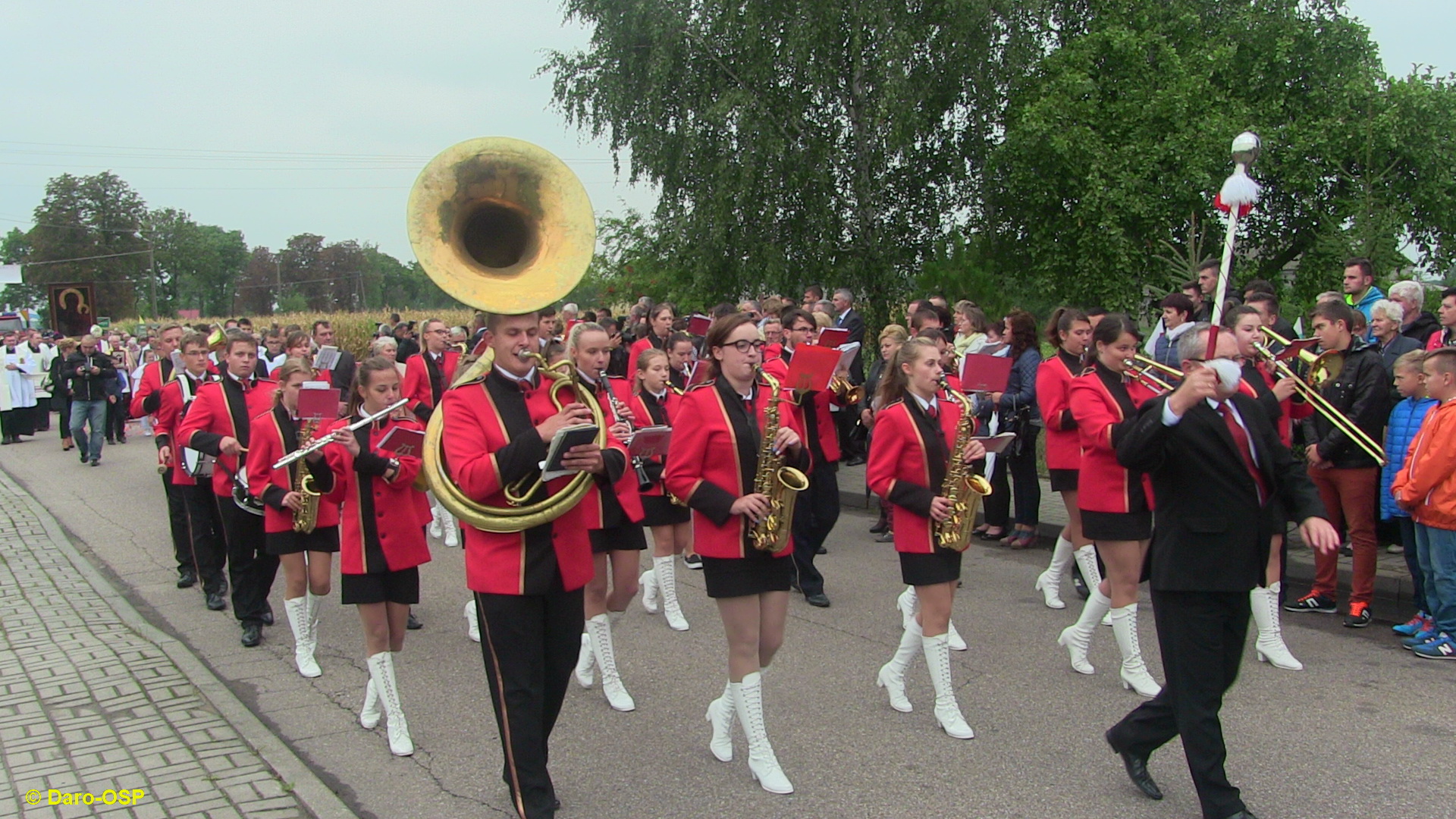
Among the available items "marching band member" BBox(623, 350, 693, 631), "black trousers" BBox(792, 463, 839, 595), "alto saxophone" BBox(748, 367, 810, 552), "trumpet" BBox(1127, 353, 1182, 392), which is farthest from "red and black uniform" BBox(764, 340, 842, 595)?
"alto saxophone" BBox(748, 367, 810, 552)

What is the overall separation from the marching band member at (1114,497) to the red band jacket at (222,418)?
16.3 feet

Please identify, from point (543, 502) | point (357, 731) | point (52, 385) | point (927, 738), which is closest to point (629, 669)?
point (357, 731)

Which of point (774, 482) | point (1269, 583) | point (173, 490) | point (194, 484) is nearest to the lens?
point (774, 482)

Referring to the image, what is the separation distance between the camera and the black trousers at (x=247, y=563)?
274 inches

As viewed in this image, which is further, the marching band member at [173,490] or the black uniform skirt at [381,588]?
the marching band member at [173,490]

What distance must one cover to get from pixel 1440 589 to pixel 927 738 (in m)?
3.25

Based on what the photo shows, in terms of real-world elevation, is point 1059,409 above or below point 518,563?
Result: above

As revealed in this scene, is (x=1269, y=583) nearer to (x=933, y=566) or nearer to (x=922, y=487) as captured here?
(x=933, y=566)

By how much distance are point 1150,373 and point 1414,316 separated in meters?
4.10

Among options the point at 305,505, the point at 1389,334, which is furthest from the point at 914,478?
the point at 1389,334

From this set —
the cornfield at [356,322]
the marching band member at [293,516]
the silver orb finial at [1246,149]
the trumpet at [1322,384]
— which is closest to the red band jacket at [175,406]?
the marching band member at [293,516]

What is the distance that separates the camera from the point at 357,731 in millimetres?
5305

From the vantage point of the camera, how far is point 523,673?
3971 mm

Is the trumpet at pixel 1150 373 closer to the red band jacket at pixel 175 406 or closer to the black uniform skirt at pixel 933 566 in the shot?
A: the black uniform skirt at pixel 933 566
